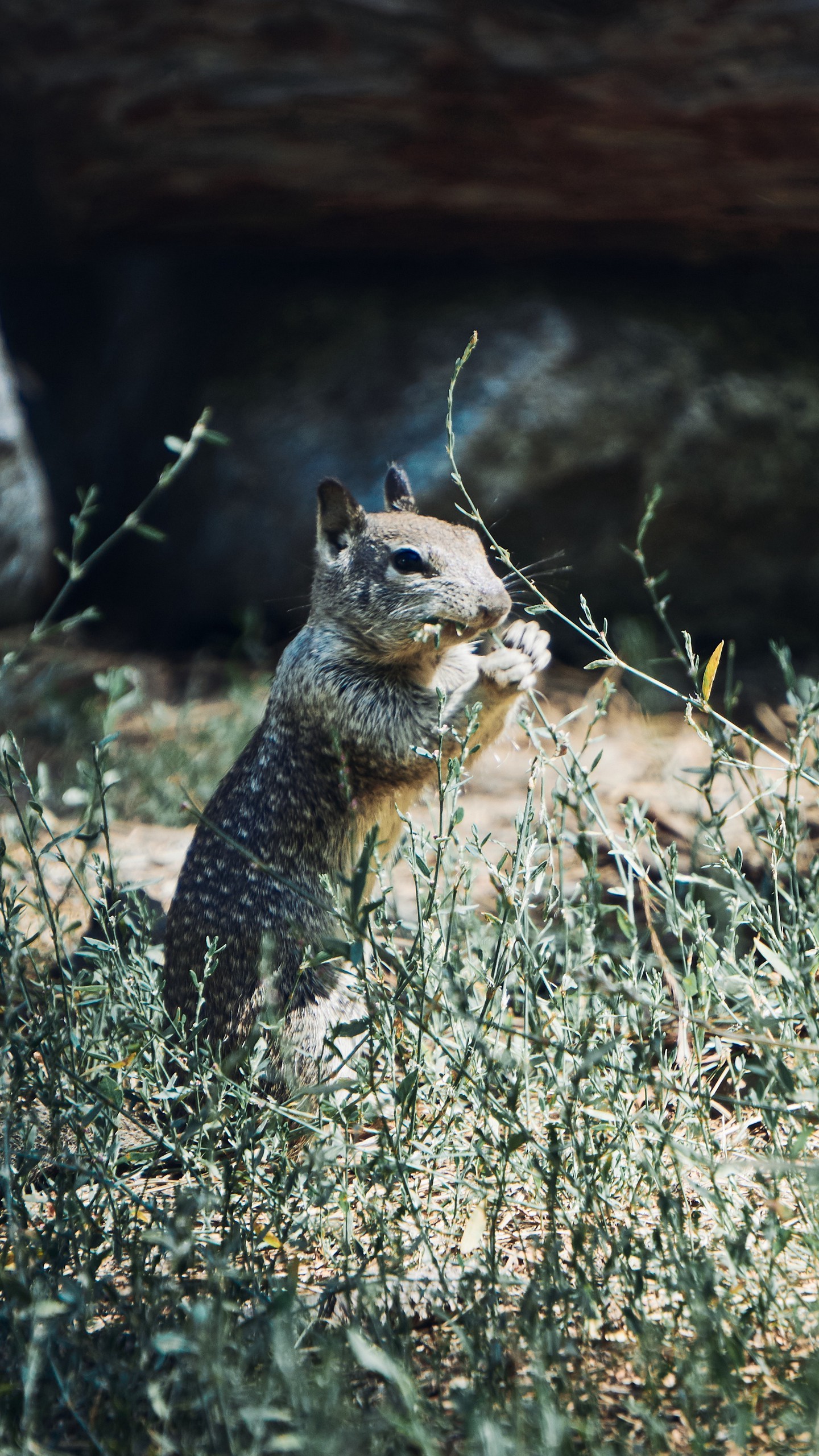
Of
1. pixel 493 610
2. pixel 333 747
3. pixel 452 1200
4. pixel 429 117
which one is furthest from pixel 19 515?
pixel 452 1200

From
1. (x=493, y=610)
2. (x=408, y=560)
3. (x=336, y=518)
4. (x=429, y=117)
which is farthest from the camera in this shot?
(x=429, y=117)

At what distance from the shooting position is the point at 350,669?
329 centimetres

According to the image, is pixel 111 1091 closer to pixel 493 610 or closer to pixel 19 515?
pixel 493 610

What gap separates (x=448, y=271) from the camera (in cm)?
602

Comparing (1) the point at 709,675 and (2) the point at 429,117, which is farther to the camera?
(2) the point at 429,117

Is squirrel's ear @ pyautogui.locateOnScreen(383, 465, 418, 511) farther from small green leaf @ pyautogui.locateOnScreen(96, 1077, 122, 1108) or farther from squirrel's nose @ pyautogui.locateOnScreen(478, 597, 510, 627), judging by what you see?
small green leaf @ pyautogui.locateOnScreen(96, 1077, 122, 1108)

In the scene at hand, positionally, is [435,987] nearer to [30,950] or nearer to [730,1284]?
[730,1284]

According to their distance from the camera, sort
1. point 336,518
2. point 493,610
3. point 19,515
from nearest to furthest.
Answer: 1. point 493,610
2. point 336,518
3. point 19,515

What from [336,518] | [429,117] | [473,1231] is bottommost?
[473,1231]

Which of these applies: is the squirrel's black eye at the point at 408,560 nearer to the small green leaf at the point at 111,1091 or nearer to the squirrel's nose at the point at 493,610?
the squirrel's nose at the point at 493,610

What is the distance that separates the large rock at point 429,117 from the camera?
15.5 feet

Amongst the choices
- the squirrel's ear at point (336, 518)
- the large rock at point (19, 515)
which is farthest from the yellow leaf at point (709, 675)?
the large rock at point (19, 515)

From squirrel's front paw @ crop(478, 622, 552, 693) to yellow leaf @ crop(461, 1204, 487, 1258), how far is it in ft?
4.01

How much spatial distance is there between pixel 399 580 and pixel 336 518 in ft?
1.18
